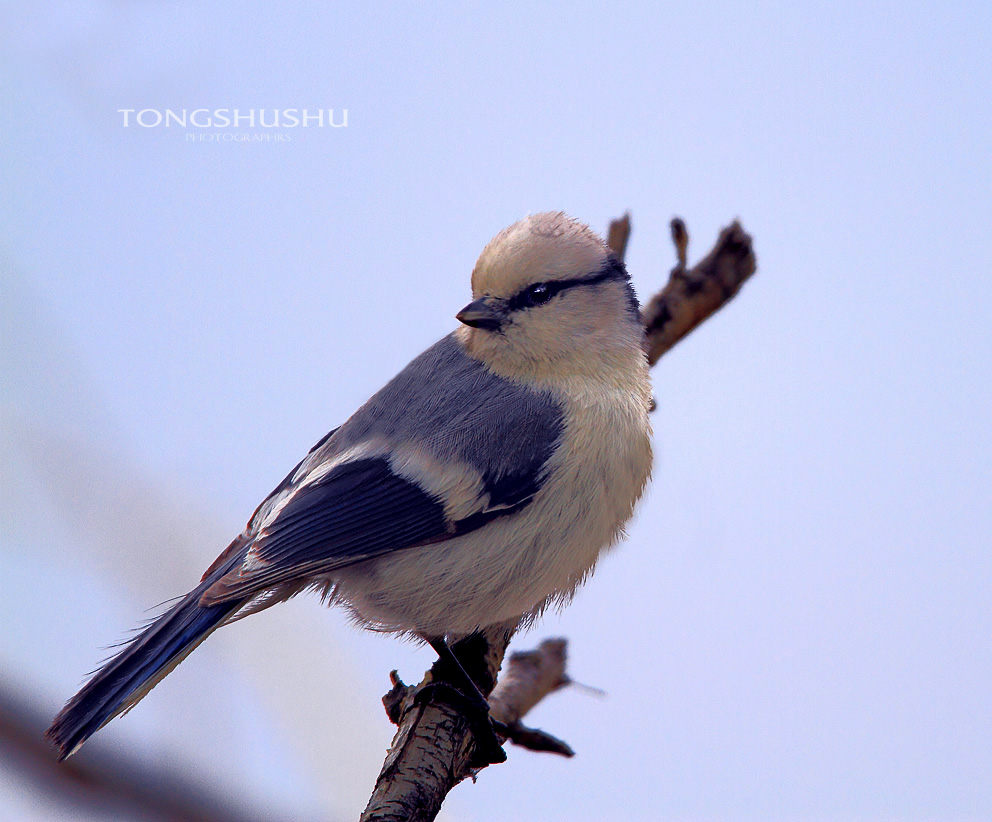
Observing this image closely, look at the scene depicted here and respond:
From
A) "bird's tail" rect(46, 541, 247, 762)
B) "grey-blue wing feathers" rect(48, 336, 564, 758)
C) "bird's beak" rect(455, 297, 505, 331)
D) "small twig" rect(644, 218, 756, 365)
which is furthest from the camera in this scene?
"small twig" rect(644, 218, 756, 365)

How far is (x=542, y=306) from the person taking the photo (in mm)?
1668

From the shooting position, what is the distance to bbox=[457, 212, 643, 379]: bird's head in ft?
5.37

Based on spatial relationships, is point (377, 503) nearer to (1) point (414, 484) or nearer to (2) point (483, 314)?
(1) point (414, 484)

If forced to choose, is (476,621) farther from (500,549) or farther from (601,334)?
(601,334)

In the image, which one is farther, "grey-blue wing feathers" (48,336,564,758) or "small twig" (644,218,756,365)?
"small twig" (644,218,756,365)

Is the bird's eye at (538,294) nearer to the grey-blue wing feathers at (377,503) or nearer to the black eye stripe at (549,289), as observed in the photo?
the black eye stripe at (549,289)

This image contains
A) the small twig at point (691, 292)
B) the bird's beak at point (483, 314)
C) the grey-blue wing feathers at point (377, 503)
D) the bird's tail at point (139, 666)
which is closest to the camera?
the bird's tail at point (139, 666)

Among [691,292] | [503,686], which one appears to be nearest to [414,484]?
[503,686]

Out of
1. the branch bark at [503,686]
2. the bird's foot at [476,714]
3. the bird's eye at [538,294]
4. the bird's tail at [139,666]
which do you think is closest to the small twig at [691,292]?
the branch bark at [503,686]

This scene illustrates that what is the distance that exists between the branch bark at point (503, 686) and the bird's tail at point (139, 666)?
1.31 feet

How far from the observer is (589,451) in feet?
5.21

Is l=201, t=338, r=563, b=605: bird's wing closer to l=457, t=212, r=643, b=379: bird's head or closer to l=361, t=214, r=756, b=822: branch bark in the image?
l=457, t=212, r=643, b=379: bird's head

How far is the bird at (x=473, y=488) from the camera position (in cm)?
151

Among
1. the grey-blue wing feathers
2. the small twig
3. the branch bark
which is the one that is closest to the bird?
the grey-blue wing feathers
